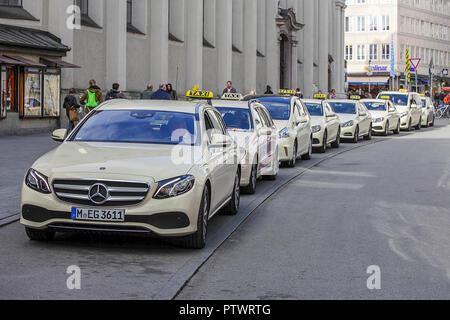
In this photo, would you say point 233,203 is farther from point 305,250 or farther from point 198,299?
point 198,299

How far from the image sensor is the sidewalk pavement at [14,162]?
38.4ft

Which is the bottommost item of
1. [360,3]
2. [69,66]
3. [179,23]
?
[69,66]

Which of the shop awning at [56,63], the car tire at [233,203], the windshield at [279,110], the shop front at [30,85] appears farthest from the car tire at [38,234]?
the shop awning at [56,63]

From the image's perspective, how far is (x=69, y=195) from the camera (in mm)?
8500

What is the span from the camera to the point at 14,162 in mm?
18109

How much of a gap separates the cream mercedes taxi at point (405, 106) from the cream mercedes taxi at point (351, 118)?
348 inches

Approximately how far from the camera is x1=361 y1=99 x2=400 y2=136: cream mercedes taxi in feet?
119

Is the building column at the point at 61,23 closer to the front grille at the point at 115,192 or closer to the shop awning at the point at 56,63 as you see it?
the shop awning at the point at 56,63

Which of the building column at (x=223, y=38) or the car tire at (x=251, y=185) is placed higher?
the building column at (x=223, y=38)

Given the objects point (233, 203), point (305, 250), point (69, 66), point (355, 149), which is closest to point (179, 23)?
point (69, 66)

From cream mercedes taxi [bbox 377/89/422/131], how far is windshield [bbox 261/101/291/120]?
20844 millimetres

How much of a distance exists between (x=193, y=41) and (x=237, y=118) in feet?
92.0

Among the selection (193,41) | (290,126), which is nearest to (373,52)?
(193,41)
